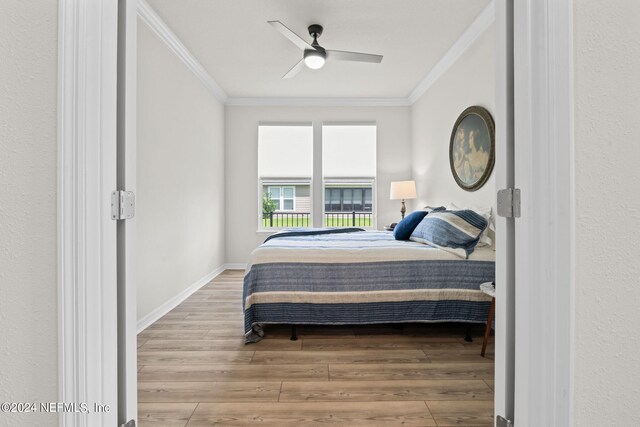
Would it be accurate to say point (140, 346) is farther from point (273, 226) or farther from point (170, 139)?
point (273, 226)

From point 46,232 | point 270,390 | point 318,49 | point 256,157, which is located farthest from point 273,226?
point 46,232

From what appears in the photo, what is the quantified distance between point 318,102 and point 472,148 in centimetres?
281

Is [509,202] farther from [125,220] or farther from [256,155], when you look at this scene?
[256,155]

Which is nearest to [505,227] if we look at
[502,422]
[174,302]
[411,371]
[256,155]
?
[502,422]

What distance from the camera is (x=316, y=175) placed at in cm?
546

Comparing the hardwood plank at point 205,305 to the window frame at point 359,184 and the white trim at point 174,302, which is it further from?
the window frame at point 359,184

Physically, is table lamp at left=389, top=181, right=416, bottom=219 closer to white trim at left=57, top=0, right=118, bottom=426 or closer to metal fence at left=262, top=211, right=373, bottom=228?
metal fence at left=262, top=211, right=373, bottom=228

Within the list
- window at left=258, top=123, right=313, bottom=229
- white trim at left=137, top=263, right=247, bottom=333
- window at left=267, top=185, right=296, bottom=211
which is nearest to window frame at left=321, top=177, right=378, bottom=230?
window at left=258, top=123, right=313, bottom=229

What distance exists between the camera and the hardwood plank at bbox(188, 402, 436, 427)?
158 cm

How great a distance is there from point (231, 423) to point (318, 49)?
3.02m

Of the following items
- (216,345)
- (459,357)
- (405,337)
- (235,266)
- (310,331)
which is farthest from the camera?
(235,266)

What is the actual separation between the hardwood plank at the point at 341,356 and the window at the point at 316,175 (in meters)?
3.25

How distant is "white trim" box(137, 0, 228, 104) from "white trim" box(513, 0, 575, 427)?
10.2ft

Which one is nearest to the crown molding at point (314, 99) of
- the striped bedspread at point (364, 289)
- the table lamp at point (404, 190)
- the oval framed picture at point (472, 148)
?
the oval framed picture at point (472, 148)
